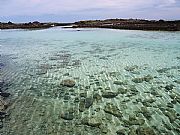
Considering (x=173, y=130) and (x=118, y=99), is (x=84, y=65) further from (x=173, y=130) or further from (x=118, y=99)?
(x=173, y=130)

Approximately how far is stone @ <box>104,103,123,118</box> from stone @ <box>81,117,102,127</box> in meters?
0.79

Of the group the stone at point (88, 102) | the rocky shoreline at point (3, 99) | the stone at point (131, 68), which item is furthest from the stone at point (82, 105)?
the stone at point (131, 68)

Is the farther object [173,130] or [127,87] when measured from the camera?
[127,87]

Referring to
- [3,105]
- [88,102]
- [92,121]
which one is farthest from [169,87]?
[3,105]

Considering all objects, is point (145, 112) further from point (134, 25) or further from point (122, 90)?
point (134, 25)

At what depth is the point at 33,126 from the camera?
932cm

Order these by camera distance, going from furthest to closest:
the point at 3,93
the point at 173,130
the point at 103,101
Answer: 1. the point at 3,93
2. the point at 103,101
3. the point at 173,130

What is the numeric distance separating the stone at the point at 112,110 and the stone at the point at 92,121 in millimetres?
785

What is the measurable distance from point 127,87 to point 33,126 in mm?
5938

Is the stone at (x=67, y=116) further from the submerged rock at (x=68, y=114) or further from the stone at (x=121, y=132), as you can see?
the stone at (x=121, y=132)

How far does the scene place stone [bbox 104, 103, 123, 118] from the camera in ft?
33.4

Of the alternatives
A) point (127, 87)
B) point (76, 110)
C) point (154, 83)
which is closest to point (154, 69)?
point (154, 83)

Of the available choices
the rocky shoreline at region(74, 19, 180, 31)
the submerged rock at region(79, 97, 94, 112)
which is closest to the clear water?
the submerged rock at region(79, 97, 94, 112)

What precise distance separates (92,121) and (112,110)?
1.30 m
